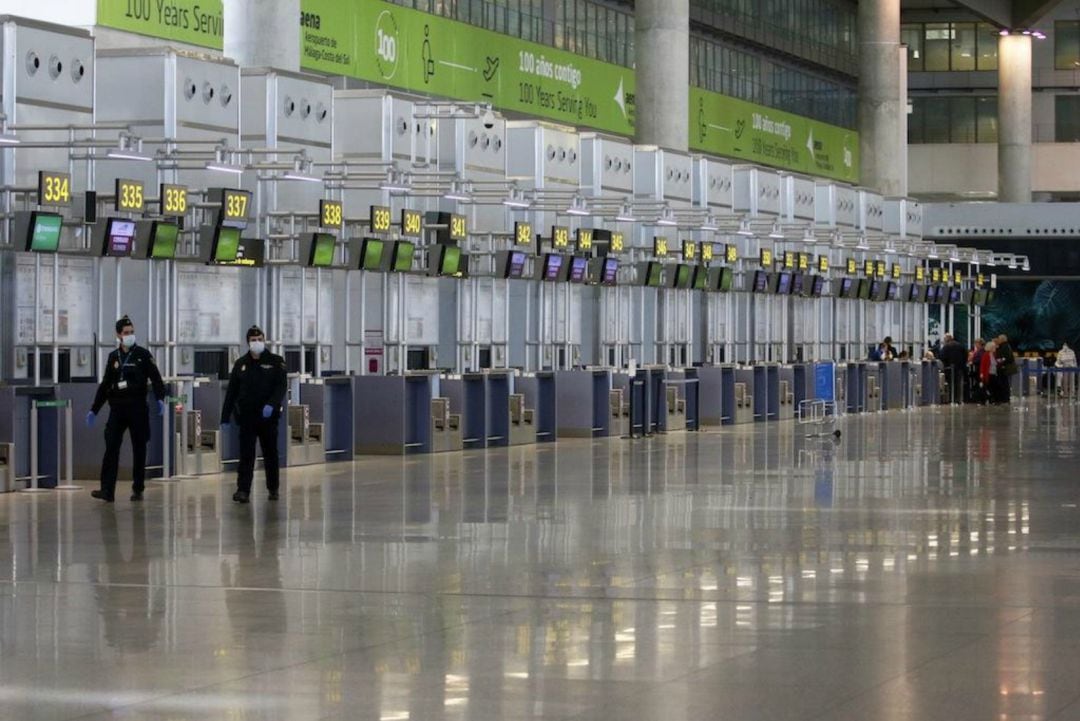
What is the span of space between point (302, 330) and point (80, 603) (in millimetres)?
13634

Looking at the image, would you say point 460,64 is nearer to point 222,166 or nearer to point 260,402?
point 222,166

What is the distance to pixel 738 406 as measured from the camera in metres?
38.5

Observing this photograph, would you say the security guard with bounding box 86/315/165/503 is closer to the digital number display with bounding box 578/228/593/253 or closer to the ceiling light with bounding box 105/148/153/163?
the ceiling light with bounding box 105/148/153/163

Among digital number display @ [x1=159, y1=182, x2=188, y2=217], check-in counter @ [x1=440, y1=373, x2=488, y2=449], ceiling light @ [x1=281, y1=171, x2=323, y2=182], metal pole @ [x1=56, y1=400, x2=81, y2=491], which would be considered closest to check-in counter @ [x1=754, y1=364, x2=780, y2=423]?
check-in counter @ [x1=440, y1=373, x2=488, y2=449]

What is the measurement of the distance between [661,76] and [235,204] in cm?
2266

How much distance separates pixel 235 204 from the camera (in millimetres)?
22000

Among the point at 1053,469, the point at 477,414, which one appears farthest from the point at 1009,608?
the point at 477,414

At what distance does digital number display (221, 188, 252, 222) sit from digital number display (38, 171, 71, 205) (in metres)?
2.34

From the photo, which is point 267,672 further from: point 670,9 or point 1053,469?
point 670,9

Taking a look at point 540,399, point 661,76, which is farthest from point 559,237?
point 661,76

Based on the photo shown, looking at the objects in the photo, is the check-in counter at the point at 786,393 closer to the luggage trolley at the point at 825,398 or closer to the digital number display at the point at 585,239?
the luggage trolley at the point at 825,398

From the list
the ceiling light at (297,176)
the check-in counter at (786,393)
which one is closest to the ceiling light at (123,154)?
the ceiling light at (297,176)

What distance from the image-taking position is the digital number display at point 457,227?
26.8 meters

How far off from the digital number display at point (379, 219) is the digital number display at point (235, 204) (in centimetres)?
270
